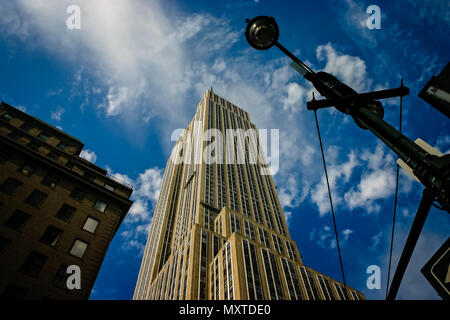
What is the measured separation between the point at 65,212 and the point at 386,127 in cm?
2723

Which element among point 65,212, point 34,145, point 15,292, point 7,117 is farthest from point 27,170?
point 15,292

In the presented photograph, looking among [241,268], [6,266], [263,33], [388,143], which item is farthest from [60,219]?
[241,268]

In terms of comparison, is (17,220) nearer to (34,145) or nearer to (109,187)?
(109,187)

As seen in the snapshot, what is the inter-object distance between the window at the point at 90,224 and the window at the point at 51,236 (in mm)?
2249

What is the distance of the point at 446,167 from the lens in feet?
10.6

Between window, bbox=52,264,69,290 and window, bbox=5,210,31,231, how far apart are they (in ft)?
15.8

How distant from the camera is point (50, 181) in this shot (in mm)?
25094

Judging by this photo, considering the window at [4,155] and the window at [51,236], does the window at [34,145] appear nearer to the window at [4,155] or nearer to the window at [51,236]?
the window at [4,155]

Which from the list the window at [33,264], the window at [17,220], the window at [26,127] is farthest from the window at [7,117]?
the window at [33,264]

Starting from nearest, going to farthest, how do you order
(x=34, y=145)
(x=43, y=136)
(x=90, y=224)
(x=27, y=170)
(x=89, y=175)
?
1. (x=90, y=224)
2. (x=27, y=170)
3. (x=34, y=145)
4. (x=89, y=175)
5. (x=43, y=136)

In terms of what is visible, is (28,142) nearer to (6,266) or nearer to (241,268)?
(6,266)

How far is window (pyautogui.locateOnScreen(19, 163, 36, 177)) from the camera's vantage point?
78.7 ft

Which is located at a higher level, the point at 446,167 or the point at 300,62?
the point at 300,62
